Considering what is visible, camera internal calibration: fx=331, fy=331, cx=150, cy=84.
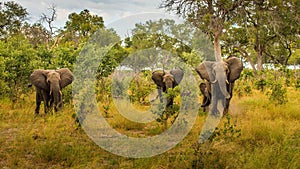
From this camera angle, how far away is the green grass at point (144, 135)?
219 inches

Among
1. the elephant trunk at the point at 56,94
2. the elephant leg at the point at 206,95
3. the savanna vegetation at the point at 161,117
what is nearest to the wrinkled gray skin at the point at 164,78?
the savanna vegetation at the point at 161,117

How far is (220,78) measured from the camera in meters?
10.6

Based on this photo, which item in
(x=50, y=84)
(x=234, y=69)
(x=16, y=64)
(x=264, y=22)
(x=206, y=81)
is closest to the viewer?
(x=234, y=69)

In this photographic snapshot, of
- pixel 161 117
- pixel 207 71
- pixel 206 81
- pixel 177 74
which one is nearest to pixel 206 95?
pixel 206 81

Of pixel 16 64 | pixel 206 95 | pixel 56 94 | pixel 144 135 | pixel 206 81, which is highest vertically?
pixel 16 64

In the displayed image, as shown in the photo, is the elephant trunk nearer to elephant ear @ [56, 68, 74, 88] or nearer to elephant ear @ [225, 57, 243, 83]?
elephant ear @ [56, 68, 74, 88]

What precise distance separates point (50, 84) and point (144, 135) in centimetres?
442

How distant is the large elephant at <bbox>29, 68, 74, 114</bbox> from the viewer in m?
10.9

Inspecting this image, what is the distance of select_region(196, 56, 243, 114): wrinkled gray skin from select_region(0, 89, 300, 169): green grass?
1.16 metres

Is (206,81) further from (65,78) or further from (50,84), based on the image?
(50,84)

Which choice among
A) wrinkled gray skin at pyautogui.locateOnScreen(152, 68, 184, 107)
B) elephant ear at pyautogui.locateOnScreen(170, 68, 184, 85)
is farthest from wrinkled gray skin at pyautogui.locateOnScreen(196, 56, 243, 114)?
elephant ear at pyautogui.locateOnScreen(170, 68, 184, 85)

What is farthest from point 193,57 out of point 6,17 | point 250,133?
point 6,17

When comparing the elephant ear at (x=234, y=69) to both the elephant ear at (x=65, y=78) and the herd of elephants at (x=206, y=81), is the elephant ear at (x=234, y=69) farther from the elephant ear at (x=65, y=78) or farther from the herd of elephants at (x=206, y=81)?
the elephant ear at (x=65, y=78)

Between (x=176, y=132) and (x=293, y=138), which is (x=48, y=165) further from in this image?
(x=293, y=138)
